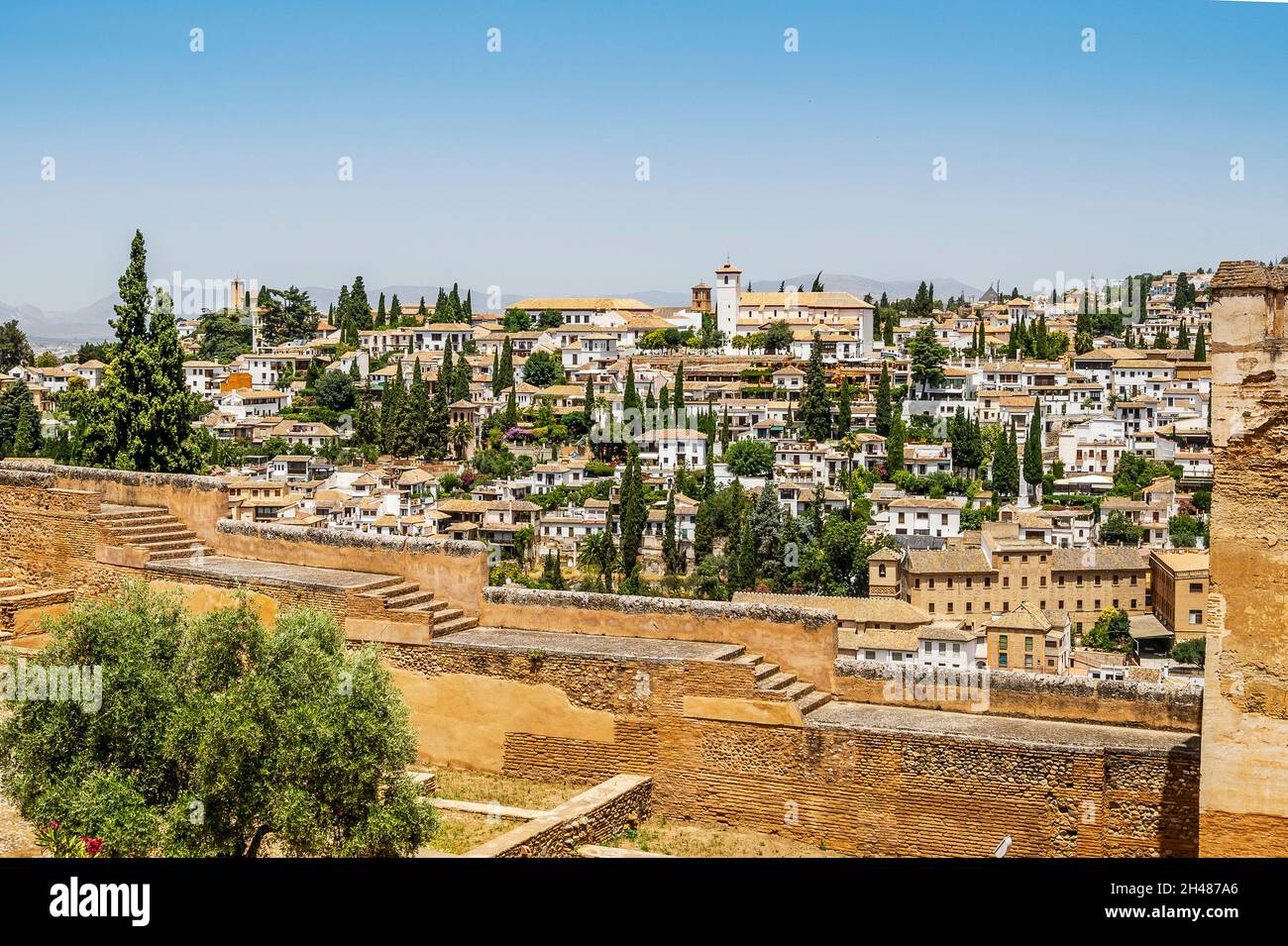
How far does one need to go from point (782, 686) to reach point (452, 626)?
244cm

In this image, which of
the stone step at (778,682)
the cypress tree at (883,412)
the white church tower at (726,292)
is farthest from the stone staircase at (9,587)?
the white church tower at (726,292)

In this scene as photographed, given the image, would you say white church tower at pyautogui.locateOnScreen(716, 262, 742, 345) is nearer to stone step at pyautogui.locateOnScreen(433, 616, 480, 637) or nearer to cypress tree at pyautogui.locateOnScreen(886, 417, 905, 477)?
cypress tree at pyautogui.locateOnScreen(886, 417, 905, 477)

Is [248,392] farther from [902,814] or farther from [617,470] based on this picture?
[902,814]

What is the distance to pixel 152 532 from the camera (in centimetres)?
1119

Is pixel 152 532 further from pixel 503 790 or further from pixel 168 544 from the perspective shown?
pixel 503 790

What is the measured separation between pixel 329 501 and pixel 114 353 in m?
43.5

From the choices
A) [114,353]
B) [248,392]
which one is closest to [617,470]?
[248,392]

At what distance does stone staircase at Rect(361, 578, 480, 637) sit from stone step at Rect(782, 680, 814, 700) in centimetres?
244

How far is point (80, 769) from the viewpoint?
23.1 ft

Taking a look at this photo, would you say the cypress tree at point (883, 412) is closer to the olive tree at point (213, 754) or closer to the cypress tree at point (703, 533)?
the cypress tree at point (703, 533)

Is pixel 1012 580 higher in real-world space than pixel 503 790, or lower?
lower

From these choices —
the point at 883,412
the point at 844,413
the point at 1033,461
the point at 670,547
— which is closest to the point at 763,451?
the point at 844,413

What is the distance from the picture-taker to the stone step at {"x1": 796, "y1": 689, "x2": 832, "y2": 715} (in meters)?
8.74

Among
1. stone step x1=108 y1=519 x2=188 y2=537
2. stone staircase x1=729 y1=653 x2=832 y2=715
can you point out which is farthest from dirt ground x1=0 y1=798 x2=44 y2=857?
stone staircase x1=729 y1=653 x2=832 y2=715
